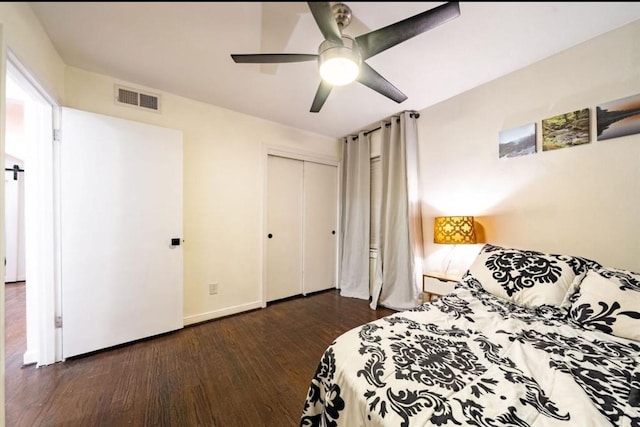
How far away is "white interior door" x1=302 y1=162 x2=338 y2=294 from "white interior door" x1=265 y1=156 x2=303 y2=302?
0.12 m

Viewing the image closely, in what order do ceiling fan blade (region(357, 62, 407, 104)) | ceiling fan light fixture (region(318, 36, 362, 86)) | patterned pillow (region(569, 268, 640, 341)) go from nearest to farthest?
1. ceiling fan light fixture (region(318, 36, 362, 86))
2. patterned pillow (region(569, 268, 640, 341))
3. ceiling fan blade (region(357, 62, 407, 104))

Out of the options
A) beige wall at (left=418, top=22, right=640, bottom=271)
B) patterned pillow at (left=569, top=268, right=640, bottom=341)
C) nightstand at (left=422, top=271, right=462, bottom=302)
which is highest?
beige wall at (left=418, top=22, right=640, bottom=271)

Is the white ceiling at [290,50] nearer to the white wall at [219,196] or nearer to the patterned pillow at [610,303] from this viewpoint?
the white wall at [219,196]

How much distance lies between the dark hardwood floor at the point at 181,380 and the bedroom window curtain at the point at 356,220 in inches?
37.0

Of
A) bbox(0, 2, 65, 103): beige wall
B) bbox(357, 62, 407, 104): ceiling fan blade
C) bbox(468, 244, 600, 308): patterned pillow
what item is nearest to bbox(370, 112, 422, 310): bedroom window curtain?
bbox(468, 244, 600, 308): patterned pillow

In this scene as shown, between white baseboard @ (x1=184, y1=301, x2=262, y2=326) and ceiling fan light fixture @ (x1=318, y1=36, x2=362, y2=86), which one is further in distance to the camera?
white baseboard @ (x1=184, y1=301, x2=262, y2=326)

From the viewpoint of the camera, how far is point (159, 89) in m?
2.20

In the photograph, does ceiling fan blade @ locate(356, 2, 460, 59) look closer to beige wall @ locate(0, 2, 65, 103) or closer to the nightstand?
beige wall @ locate(0, 2, 65, 103)

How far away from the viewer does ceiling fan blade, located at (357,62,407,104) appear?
1436 mm

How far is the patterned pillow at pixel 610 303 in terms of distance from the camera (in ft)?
3.70

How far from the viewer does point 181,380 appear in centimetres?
160

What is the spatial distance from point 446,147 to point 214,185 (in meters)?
2.54

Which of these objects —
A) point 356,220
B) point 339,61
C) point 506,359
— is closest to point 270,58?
point 339,61

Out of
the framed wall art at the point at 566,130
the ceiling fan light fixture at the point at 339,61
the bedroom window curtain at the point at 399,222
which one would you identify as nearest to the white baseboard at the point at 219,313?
the bedroom window curtain at the point at 399,222
